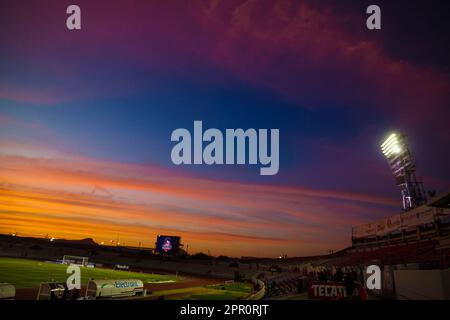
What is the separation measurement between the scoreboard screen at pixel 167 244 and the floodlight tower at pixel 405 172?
4498 centimetres

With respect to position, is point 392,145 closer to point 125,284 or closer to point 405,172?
point 405,172

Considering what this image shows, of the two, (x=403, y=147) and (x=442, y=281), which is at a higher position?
(x=403, y=147)

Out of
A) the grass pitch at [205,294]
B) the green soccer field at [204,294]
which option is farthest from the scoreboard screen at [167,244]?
the grass pitch at [205,294]

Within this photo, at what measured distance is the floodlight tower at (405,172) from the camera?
4284 centimetres

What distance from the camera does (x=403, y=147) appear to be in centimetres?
4319

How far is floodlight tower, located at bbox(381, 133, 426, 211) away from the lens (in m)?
42.8

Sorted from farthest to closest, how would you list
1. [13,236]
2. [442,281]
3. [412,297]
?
[13,236] → [412,297] → [442,281]

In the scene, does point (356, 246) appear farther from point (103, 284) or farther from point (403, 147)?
point (103, 284)

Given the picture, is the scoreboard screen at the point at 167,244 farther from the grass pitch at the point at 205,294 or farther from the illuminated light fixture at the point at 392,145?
the illuminated light fixture at the point at 392,145

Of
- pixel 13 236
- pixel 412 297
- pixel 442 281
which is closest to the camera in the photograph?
pixel 442 281

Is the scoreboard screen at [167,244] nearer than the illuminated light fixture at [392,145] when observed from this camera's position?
No

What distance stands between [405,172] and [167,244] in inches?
1894
